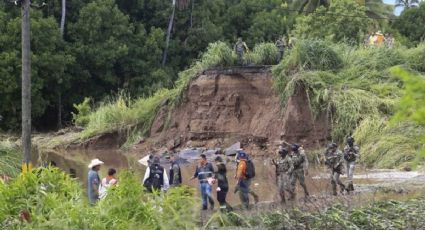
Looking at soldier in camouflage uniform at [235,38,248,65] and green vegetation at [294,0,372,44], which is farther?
green vegetation at [294,0,372,44]

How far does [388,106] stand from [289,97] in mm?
4697

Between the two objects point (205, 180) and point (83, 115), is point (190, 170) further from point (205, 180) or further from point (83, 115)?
point (83, 115)

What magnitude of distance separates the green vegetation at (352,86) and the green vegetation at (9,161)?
13116mm

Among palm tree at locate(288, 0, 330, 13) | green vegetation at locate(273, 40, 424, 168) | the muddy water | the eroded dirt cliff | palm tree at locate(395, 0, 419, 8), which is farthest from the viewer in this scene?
palm tree at locate(395, 0, 419, 8)

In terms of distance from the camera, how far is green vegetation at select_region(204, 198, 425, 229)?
1012 centimetres

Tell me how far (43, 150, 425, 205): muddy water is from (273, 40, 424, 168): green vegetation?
8.17 feet

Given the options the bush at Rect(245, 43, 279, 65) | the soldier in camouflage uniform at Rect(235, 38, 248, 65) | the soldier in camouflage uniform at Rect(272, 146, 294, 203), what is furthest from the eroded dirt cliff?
the soldier in camouflage uniform at Rect(272, 146, 294, 203)

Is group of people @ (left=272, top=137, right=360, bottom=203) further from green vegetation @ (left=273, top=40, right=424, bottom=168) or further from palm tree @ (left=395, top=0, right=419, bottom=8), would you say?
palm tree @ (left=395, top=0, right=419, bottom=8)

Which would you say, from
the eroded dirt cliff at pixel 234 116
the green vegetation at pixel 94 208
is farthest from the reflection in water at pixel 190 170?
the green vegetation at pixel 94 208

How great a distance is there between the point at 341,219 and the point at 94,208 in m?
4.31

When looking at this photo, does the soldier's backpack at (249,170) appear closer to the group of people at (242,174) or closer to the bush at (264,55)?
the group of people at (242,174)

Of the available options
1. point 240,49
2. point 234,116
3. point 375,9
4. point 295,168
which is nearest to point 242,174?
point 295,168

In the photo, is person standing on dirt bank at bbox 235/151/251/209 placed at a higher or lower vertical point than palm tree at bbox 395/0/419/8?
Answer: lower

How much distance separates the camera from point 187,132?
1378 inches
